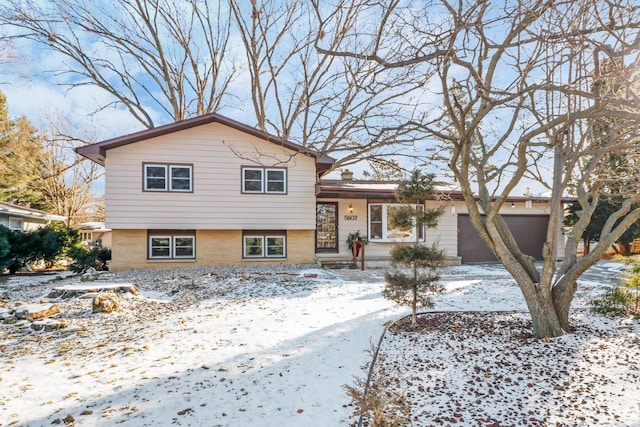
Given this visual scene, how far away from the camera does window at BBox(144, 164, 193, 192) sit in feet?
36.8

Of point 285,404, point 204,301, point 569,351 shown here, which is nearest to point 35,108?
point 204,301

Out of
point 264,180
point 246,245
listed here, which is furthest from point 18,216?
point 264,180

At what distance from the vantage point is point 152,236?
11492 millimetres

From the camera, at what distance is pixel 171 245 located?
11648 mm

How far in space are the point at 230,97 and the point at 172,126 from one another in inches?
325

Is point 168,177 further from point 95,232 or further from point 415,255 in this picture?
point 95,232

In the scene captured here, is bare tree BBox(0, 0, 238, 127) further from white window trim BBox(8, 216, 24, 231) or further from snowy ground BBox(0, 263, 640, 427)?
snowy ground BBox(0, 263, 640, 427)

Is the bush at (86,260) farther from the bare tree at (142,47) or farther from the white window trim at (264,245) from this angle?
the bare tree at (142,47)

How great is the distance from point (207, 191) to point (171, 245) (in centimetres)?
217

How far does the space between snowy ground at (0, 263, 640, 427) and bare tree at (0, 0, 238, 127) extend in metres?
13.8

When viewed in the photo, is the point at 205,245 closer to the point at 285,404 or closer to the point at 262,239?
the point at 262,239

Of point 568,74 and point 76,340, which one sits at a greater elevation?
point 568,74

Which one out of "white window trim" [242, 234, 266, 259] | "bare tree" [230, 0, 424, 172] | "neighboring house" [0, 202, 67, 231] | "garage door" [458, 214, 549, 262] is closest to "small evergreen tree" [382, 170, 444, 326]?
"white window trim" [242, 234, 266, 259]

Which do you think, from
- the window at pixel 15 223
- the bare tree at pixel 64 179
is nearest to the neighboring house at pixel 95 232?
the bare tree at pixel 64 179
